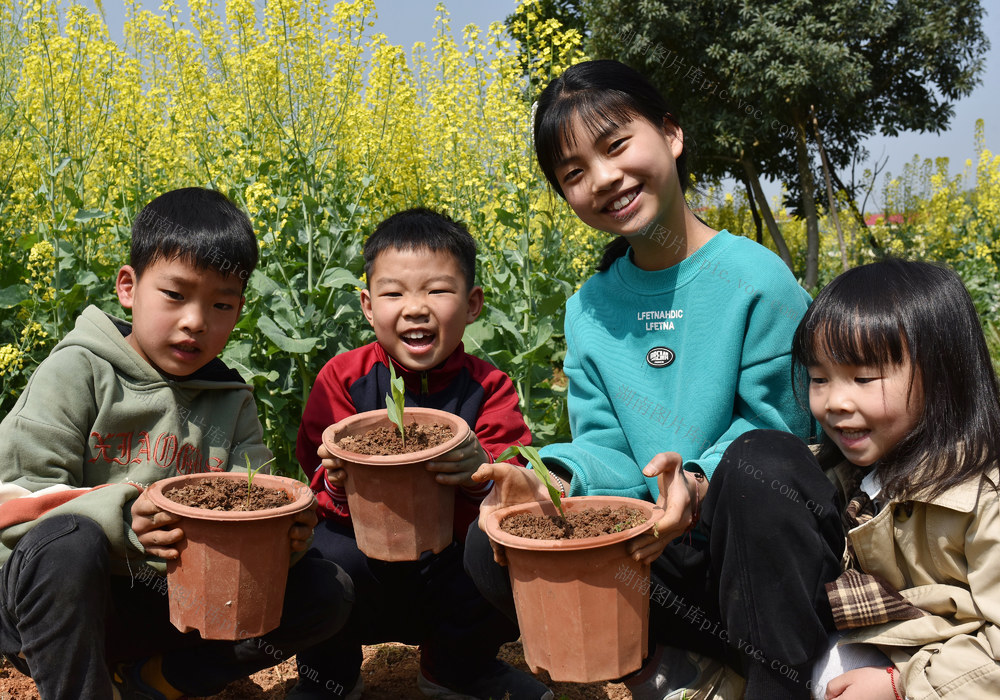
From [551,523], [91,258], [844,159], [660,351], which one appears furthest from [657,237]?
[844,159]

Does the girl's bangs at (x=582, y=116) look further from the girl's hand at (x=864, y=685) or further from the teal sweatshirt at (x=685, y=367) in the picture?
the girl's hand at (x=864, y=685)

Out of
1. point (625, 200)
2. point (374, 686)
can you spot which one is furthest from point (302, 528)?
point (625, 200)

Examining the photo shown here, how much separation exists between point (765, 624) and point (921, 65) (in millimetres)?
15501

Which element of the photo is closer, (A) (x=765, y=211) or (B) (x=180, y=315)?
(B) (x=180, y=315)

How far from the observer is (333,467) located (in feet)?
6.27

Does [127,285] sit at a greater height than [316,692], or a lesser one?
greater

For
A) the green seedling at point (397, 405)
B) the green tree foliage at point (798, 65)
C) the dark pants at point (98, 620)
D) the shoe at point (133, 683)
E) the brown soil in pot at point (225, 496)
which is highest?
the green tree foliage at point (798, 65)

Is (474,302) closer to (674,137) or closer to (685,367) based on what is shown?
(685,367)

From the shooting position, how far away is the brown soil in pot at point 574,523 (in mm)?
1601

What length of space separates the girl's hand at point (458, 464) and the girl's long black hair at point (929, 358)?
85 centimetres

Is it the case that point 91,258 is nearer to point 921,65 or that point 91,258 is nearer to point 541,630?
point 541,630

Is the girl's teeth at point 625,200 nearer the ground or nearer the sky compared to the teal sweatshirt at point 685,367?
nearer the sky

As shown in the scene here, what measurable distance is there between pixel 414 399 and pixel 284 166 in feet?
5.78

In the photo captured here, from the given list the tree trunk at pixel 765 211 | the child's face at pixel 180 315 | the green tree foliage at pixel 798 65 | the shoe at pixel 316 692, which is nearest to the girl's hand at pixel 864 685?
the shoe at pixel 316 692
